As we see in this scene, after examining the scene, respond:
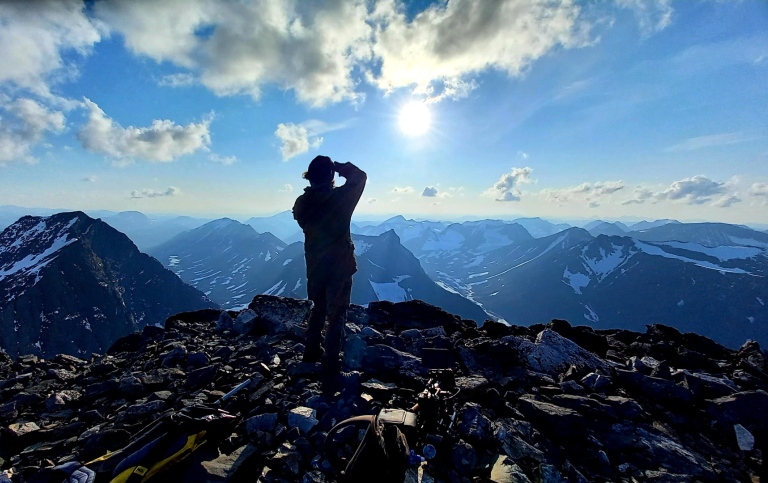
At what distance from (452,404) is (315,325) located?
420cm

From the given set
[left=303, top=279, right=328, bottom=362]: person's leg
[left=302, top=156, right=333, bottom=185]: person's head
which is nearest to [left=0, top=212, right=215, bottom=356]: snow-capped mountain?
[left=303, top=279, right=328, bottom=362]: person's leg

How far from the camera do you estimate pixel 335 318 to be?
8.59 m

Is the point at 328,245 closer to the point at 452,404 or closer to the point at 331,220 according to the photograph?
the point at 331,220

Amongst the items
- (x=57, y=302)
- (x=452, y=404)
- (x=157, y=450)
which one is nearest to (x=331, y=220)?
(x=452, y=404)

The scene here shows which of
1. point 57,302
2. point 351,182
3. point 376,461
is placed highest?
point 351,182

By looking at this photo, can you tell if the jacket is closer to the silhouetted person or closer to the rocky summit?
the silhouetted person

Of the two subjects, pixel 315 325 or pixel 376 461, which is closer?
pixel 376 461

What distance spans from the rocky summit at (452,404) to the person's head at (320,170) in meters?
4.79

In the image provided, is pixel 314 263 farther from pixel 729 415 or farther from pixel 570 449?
pixel 729 415

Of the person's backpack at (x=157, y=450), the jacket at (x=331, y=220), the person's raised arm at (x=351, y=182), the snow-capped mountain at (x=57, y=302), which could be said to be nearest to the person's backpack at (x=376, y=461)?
the person's backpack at (x=157, y=450)

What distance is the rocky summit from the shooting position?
573 centimetres

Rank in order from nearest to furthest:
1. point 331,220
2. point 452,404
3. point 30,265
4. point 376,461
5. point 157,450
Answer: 1. point 376,461
2. point 157,450
3. point 452,404
4. point 331,220
5. point 30,265

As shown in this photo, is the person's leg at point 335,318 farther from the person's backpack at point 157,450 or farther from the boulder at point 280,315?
the boulder at point 280,315

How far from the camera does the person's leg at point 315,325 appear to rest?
8.92m
